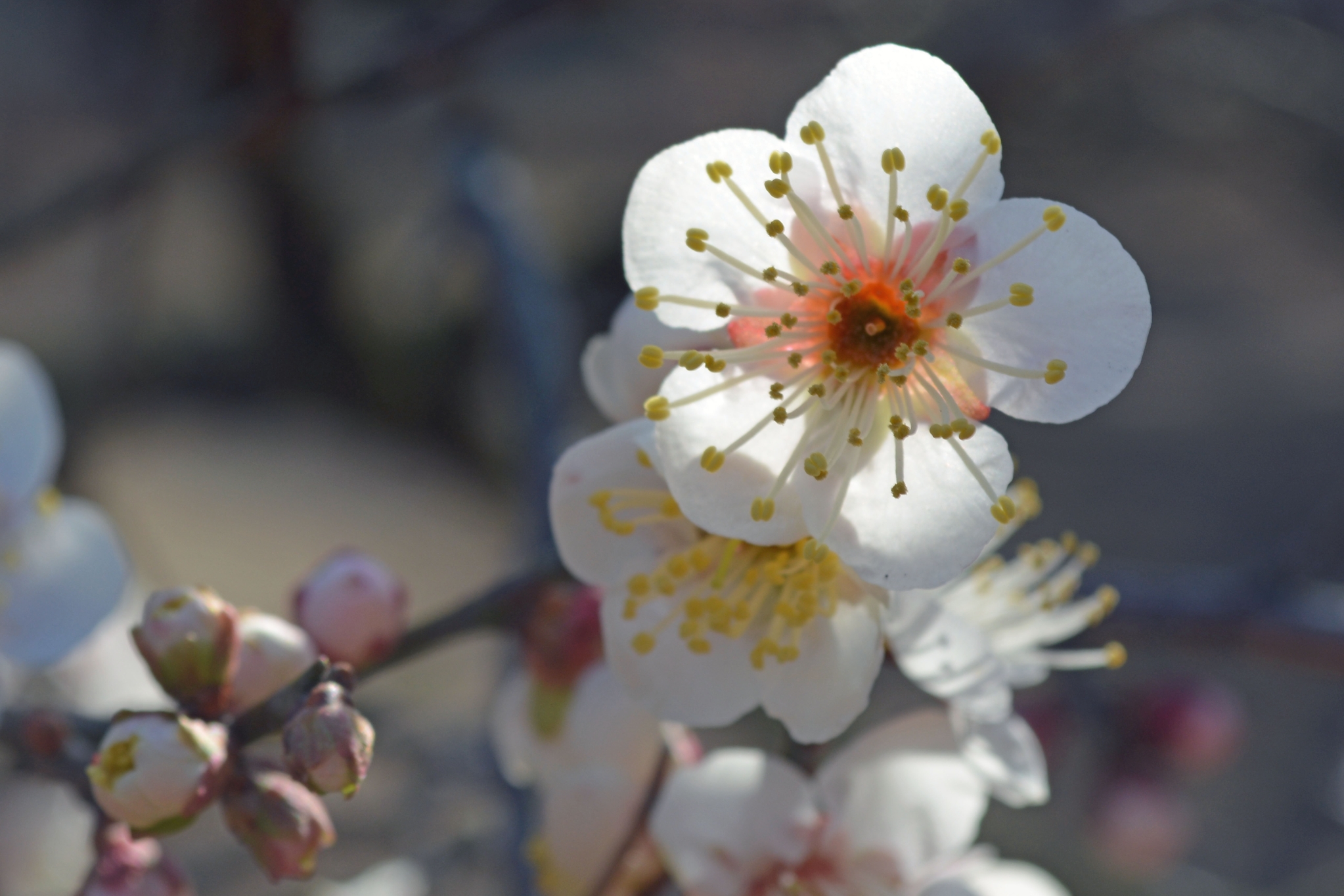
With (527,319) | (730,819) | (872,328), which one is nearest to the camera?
(872,328)

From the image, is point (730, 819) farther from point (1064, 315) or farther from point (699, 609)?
point (1064, 315)

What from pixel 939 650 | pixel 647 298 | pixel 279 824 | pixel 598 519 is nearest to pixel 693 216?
pixel 647 298

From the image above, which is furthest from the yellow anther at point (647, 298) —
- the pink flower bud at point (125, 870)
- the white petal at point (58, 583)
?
the white petal at point (58, 583)

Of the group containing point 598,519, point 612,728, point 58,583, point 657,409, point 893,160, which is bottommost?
point 612,728

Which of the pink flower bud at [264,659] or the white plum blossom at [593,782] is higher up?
the pink flower bud at [264,659]

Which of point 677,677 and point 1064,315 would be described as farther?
point 677,677

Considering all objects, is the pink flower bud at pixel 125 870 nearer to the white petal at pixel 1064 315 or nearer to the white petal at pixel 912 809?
the white petal at pixel 912 809
